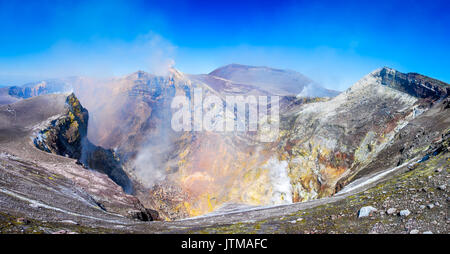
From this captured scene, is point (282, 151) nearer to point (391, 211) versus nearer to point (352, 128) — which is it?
point (352, 128)

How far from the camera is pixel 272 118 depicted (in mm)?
88938

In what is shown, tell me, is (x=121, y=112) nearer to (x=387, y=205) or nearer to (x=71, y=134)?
(x=71, y=134)

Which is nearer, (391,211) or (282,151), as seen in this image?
(391,211)

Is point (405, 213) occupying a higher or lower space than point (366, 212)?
higher

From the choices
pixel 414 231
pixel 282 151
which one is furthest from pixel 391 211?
pixel 282 151

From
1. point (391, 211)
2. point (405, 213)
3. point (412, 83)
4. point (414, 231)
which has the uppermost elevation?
point (412, 83)

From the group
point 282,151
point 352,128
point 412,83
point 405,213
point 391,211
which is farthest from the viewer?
point 282,151

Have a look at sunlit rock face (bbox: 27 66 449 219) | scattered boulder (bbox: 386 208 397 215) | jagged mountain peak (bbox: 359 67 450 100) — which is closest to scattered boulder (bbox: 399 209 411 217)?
scattered boulder (bbox: 386 208 397 215)

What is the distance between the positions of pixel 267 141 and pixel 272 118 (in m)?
12.7

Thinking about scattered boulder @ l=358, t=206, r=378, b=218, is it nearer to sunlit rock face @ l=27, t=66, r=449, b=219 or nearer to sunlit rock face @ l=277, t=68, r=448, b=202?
sunlit rock face @ l=27, t=66, r=449, b=219

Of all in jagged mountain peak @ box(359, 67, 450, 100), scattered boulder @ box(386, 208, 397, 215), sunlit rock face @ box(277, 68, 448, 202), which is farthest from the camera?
sunlit rock face @ box(277, 68, 448, 202)

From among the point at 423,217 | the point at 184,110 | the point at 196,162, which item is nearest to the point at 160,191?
the point at 196,162

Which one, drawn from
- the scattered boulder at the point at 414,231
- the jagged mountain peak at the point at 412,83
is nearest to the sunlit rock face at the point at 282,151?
the jagged mountain peak at the point at 412,83

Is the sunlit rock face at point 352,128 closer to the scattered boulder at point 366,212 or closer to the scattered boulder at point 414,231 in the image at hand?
the scattered boulder at point 366,212
